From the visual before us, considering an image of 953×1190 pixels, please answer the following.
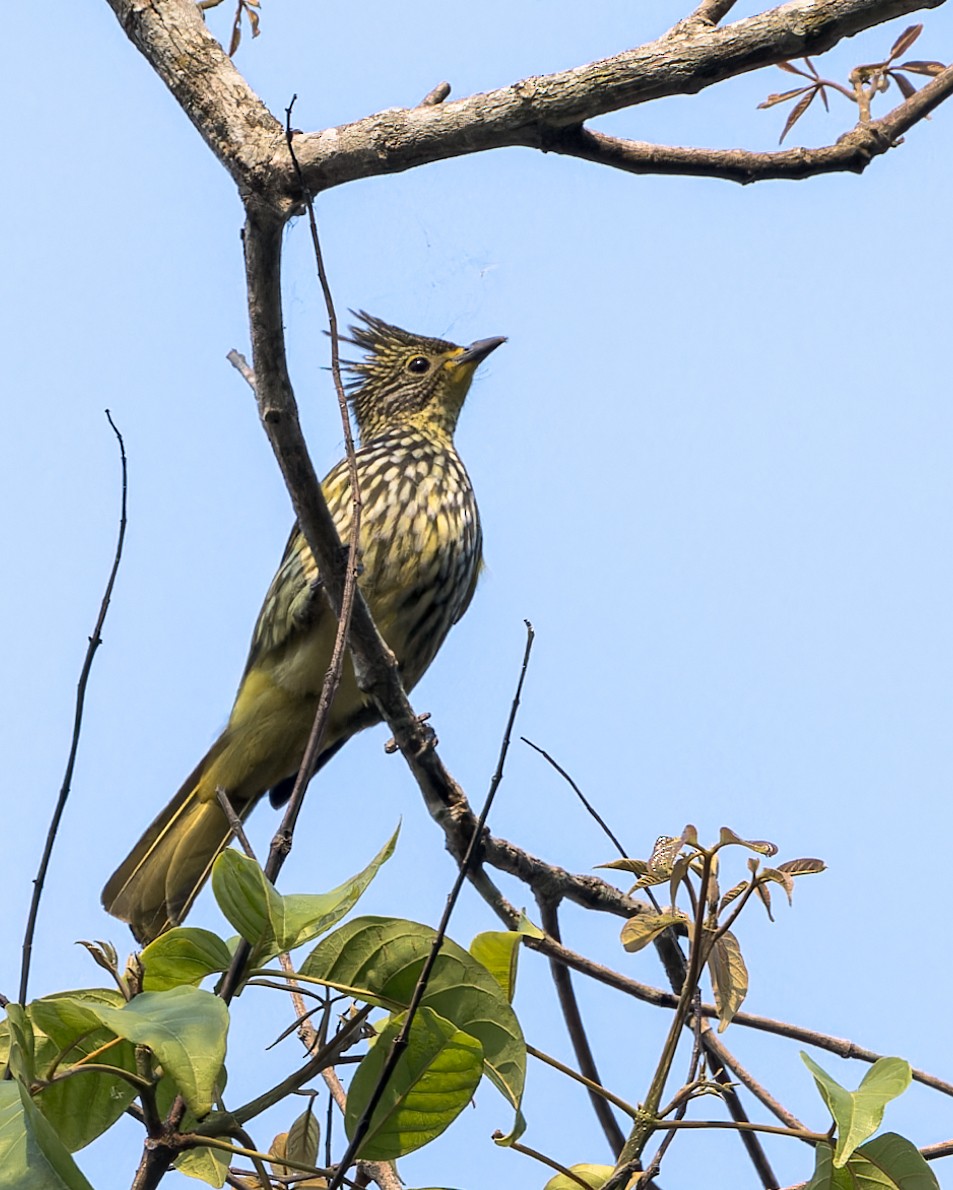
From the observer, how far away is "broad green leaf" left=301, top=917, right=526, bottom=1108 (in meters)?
2.02

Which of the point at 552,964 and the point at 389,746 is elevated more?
the point at 389,746

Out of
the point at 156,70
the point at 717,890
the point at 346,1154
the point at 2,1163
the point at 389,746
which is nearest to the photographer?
the point at 2,1163

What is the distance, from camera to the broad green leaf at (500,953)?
2.26 meters

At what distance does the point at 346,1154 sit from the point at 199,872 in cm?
303

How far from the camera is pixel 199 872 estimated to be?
484cm

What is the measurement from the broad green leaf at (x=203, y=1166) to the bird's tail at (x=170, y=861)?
231cm

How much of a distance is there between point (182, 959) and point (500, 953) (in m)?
0.54

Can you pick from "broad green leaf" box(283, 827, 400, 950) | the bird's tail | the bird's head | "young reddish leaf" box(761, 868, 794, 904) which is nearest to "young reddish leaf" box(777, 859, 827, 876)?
"young reddish leaf" box(761, 868, 794, 904)

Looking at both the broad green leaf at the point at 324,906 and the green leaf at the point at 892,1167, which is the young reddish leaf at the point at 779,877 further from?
the broad green leaf at the point at 324,906

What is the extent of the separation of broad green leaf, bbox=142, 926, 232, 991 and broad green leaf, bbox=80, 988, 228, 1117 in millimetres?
160

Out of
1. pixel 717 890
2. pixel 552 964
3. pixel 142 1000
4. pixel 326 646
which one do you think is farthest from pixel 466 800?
pixel 142 1000

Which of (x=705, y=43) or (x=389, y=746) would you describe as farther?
(x=389, y=746)

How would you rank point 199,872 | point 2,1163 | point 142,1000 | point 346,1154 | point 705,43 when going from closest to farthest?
point 2,1163
point 142,1000
point 346,1154
point 705,43
point 199,872

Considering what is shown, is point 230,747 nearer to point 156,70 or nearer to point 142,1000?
point 156,70
